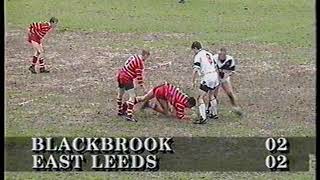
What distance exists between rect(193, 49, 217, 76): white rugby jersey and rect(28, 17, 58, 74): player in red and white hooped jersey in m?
1.58

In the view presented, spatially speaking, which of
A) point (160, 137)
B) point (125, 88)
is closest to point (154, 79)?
point (125, 88)

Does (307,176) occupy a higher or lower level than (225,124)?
lower

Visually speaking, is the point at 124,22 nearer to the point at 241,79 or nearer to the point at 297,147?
the point at 241,79

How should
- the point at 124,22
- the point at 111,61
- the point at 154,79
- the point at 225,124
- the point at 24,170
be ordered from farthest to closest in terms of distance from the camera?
1. the point at 124,22
2. the point at 111,61
3. the point at 154,79
4. the point at 225,124
5. the point at 24,170

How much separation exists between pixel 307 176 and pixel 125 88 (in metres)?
1.73

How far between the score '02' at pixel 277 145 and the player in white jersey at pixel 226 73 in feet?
2.29

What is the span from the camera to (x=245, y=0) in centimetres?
783

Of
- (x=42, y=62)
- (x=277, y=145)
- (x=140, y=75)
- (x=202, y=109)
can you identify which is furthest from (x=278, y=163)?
(x=42, y=62)

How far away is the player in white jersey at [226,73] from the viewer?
21.5ft

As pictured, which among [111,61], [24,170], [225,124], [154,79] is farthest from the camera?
[111,61]

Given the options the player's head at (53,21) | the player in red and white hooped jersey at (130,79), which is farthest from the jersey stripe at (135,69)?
the player's head at (53,21)

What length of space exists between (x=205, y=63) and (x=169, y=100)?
0.45 meters

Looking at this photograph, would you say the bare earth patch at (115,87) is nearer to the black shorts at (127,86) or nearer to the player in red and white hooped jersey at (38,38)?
the player in red and white hooped jersey at (38,38)

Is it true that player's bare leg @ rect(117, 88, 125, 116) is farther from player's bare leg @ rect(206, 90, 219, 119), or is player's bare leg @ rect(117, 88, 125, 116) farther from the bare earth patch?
player's bare leg @ rect(206, 90, 219, 119)
